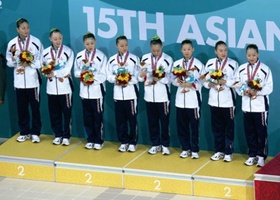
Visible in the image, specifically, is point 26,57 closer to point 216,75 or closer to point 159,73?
point 159,73

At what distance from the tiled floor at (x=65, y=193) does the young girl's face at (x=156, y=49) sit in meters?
1.99

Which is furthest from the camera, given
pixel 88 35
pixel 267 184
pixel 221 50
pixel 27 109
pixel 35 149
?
pixel 27 109

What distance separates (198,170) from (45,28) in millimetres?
3461

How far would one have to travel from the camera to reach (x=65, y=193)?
14109mm

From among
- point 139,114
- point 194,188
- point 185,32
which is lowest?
point 194,188

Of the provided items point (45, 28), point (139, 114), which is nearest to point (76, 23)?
point (45, 28)

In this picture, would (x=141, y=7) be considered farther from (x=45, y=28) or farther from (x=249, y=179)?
(x=249, y=179)

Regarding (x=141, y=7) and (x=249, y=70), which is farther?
(x=141, y=7)

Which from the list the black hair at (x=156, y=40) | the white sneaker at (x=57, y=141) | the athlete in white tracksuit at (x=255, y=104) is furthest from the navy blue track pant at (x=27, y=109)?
the athlete in white tracksuit at (x=255, y=104)

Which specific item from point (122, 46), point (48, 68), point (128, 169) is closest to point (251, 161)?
point (128, 169)

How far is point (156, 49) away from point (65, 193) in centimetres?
242

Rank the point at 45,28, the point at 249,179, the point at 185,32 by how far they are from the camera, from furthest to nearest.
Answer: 1. the point at 45,28
2. the point at 185,32
3. the point at 249,179

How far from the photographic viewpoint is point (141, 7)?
14.6 meters

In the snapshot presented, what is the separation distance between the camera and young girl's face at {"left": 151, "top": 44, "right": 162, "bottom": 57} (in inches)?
558
